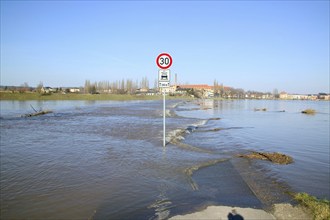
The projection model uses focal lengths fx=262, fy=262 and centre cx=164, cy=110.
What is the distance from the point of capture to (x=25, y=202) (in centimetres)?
546

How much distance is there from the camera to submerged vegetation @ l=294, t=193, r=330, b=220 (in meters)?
4.86

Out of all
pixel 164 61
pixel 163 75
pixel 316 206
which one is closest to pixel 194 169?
pixel 316 206

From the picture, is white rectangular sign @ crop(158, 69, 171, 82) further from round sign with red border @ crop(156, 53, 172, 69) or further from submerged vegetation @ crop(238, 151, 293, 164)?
submerged vegetation @ crop(238, 151, 293, 164)

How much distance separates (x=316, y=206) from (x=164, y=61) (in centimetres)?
733

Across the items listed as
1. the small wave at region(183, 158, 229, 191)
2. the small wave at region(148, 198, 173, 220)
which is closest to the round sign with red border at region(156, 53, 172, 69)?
the small wave at region(183, 158, 229, 191)

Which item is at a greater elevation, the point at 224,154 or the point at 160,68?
the point at 160,68

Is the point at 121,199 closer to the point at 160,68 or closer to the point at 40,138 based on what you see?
the point at 160,68

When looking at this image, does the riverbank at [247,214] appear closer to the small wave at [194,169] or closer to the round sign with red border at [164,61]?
the small wave at [194,169]

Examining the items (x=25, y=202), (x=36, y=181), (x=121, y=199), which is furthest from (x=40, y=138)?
(x=121, y=199)

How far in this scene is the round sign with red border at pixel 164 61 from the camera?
417 inches

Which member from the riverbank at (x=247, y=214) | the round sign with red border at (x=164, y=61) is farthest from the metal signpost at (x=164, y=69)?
the riverbank at (x=247, y=214)

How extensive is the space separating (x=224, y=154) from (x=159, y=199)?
5.64 meters

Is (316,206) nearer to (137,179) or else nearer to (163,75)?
(137,179)

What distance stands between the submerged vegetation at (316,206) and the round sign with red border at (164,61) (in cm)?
667
